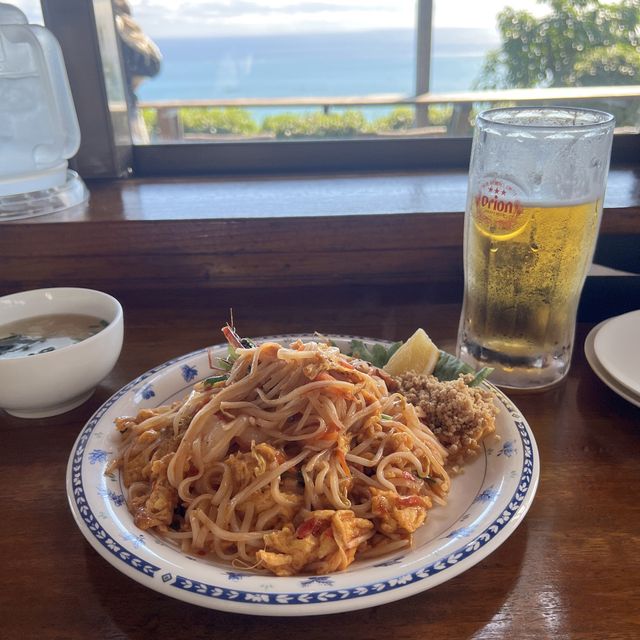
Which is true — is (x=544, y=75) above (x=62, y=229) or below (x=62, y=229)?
above

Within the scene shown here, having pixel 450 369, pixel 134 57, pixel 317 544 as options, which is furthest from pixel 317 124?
pixel 317 544

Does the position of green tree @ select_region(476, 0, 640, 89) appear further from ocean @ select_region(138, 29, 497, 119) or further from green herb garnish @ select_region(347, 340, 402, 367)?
green herb garnish @ select_region(347, 340, 402, 367)

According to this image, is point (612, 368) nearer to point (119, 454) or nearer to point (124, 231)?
point (119, 454)

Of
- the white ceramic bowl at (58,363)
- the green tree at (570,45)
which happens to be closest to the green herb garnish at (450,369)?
the white ceramic bowl at (58,363)

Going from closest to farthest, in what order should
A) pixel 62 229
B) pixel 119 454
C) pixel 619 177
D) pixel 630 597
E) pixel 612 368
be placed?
pixel 630 597 → pixel 119 454 → pixel 612 368 → pixel 62 229 → pixel 619 177

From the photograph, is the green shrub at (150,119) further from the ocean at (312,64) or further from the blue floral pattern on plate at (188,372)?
the blue floral pattern on plate at (188,372)

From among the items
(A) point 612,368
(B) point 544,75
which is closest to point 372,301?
(A) point 612,368
